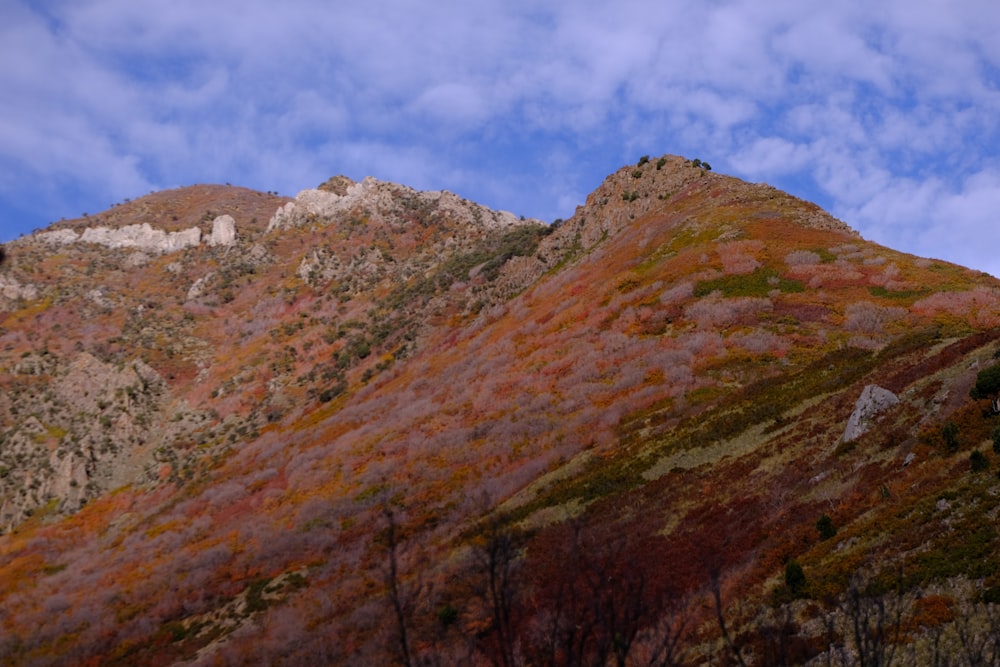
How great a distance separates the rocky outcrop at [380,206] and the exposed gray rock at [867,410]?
3738 inches

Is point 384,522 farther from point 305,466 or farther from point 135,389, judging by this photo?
point 135,389

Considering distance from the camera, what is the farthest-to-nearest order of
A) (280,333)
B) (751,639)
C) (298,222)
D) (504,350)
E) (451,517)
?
(298,222), (280,333), (504,350), (451,517), (751,639)

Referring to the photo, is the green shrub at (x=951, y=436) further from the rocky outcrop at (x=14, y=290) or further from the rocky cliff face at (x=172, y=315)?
the rocky outcrop at (x=14, y=290)

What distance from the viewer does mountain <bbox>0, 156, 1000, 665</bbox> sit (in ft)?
50.2

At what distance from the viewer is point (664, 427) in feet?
116

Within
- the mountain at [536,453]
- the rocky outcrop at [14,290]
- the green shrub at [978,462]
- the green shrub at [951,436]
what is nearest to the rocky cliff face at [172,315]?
the rocky outcrop at [14,290]

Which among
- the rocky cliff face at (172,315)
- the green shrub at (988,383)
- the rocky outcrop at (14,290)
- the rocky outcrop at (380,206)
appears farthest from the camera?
the rocky outcrop at (380,206)

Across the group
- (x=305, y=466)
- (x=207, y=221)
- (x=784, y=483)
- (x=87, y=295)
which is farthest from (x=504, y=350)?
(x=207, y=221)

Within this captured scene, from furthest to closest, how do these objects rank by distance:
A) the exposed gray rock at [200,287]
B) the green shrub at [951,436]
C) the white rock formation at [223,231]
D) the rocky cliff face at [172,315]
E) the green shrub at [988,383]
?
the white rock formation at [223,231]
the exposed gray rock at [200,287]
the rocky cliff face at [172,315]
the green shrub at [988,383]
the green shrub at [951,436]

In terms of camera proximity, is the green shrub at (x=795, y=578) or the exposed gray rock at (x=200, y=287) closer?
the green shrub at (x=795, y=578)

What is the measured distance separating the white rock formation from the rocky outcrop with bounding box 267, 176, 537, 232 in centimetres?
678

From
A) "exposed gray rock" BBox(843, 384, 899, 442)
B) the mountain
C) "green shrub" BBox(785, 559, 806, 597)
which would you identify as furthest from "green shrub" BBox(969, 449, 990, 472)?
"exposed gray rock" BBox(843, 384, 899, 442)

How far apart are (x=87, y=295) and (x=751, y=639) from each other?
398 ft

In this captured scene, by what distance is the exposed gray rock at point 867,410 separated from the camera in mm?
23516
